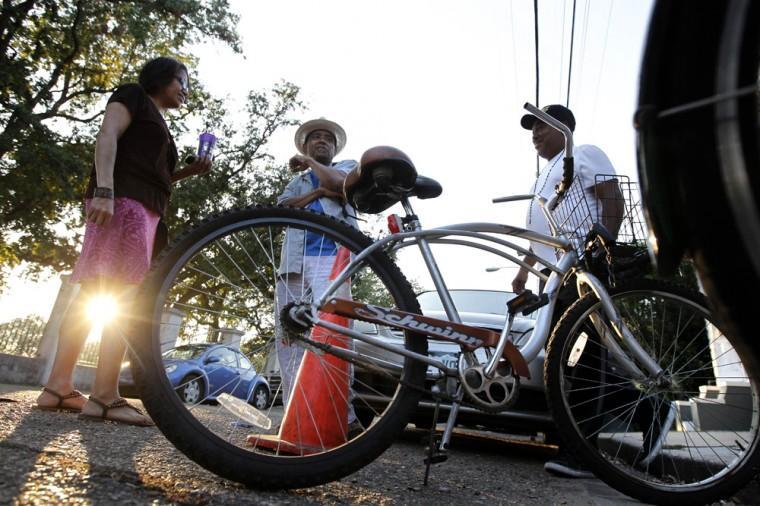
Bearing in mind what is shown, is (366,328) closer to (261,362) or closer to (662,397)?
(261,362)

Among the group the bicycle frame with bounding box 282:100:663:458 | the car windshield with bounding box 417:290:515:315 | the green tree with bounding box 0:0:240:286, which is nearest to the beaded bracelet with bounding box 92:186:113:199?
the bicycle frame with bounding box 282:100:663:458

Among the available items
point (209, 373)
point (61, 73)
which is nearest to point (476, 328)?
point (209, 373)

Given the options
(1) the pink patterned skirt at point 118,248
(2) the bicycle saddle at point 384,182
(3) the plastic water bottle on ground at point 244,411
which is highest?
(2) the bicycle saddle at point 384,182

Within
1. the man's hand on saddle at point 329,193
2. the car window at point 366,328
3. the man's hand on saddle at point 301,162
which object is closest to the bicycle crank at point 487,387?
the car window at point 366,328

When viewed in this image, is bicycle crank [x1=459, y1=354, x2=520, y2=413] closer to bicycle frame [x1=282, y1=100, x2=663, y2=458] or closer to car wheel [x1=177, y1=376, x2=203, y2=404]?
bicycle frame [x1=282, y1=100, x2=663, y2=458]

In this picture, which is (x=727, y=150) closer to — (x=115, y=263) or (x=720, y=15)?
(x=720, y=15)

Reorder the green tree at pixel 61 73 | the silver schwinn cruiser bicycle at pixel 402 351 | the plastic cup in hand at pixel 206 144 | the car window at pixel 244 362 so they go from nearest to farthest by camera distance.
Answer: the silver schwinn cruiser bicycle at pixel 402 351 → the car window at pixel 244 362 → the plastic cup in hand at pixel 206 144 → the green tree at pixel 61 73

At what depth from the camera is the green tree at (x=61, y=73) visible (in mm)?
11352

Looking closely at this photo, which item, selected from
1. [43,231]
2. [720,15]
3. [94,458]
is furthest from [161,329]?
[43,231]

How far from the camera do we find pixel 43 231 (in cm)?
1535

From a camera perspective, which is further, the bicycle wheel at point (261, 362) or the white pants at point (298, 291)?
the white pants at point (298, 291)

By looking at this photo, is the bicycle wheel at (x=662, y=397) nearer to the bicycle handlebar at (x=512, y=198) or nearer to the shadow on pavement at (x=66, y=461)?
the bicycle handlebar at (x=512, y=198)

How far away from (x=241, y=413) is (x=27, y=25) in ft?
49.1

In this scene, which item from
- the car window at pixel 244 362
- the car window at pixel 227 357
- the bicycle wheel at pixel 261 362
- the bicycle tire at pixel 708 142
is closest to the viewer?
the bicycle tire at pixel 708 142
